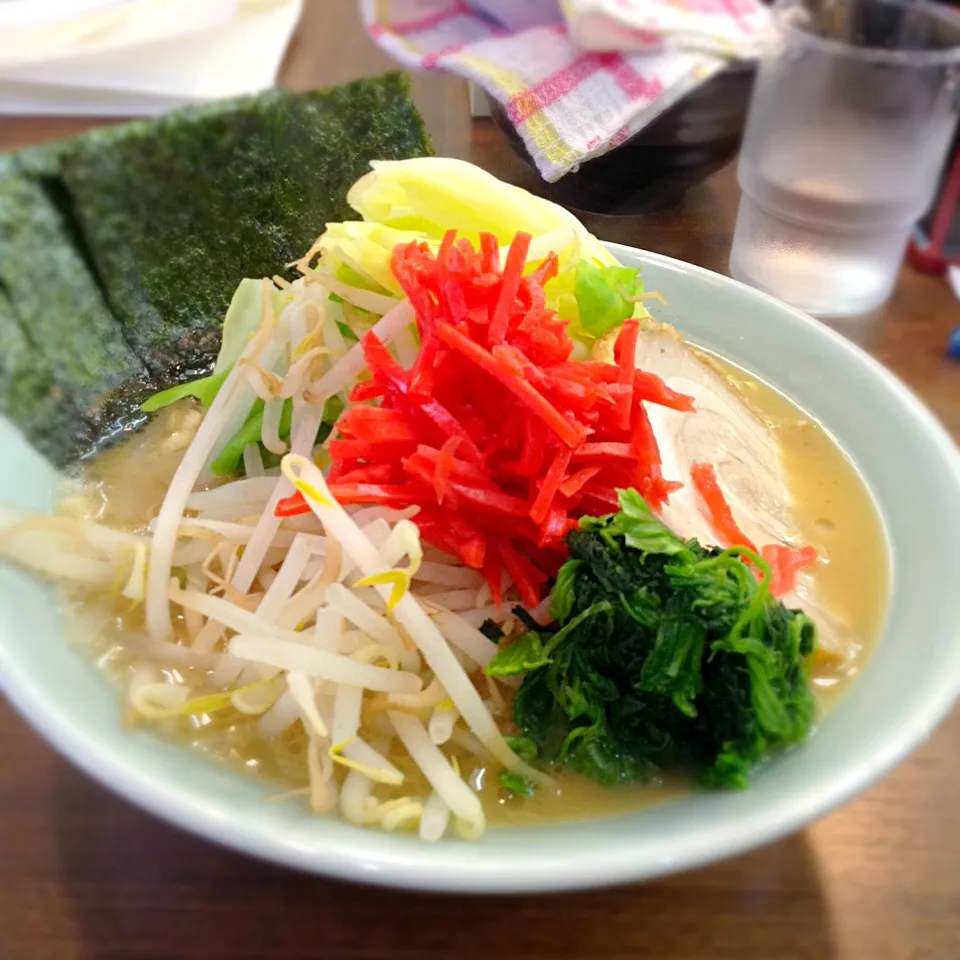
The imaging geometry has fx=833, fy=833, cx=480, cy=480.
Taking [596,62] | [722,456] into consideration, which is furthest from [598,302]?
[596,62]

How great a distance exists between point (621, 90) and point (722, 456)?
2.39 feet

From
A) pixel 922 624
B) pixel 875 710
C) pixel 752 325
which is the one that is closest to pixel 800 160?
pixel 752 325

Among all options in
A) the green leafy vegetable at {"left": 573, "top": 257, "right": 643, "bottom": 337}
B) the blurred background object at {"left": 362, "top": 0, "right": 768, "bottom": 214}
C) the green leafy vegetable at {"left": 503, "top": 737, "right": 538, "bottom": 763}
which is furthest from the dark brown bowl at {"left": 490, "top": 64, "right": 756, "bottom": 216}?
the green leafy vegetable at {"left": 503, "top": 737, "right": 538, "bottom": 763}

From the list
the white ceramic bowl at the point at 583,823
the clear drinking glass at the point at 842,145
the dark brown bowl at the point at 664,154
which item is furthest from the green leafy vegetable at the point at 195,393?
the clear drinking glass at the point at 842,145

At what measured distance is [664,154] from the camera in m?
1.46

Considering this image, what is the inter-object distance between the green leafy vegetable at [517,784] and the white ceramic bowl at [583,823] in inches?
2.0

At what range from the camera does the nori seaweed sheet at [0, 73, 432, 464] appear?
0.88 metres

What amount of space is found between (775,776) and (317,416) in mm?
579

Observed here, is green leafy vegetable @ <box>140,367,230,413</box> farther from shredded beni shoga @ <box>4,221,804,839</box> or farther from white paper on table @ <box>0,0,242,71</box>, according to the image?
white paper on table @ <box>0,0,242,71</box>

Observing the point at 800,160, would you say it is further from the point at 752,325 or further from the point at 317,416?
the point at 317,416

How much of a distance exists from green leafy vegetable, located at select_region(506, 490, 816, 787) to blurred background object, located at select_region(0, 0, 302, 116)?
1590 millimetres

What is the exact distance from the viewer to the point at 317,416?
92 cm

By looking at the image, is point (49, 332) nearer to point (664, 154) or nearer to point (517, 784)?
point (517, 784)

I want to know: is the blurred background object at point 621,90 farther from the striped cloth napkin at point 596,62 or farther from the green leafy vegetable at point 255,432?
the green leafy vegetable at point 255,432
